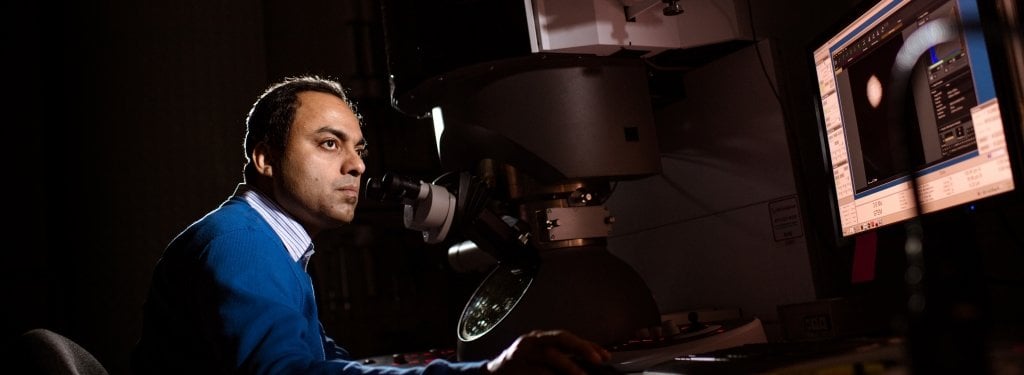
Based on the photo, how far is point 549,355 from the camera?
67cm

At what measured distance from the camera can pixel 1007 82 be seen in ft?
2.66

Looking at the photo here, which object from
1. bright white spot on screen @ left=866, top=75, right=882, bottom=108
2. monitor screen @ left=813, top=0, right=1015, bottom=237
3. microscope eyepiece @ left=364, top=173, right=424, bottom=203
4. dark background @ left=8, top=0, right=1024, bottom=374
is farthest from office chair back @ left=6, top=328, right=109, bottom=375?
dark background @ left=8, top=0, right=1024, bottom=374

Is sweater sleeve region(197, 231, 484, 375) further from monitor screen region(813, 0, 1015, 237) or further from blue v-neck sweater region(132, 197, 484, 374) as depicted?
monitor screen region(813, 0, 1015, 237)

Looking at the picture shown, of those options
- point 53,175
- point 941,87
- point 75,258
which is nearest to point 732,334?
point 941,87

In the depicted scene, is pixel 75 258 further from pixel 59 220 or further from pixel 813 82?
pixel 813 82

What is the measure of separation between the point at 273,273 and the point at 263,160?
1.18ft

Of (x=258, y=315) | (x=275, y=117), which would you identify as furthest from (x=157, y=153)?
(x=258, y=315)

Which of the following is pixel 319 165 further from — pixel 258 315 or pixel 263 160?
pixel 258 315

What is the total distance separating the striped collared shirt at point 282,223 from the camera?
3.73ft

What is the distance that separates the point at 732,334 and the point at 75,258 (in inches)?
75.3

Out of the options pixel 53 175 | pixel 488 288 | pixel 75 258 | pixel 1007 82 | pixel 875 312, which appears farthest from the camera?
pixel 53 175

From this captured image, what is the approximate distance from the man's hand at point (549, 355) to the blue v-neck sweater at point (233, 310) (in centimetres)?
5

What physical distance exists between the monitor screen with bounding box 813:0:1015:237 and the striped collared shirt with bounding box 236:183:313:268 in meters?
0.81

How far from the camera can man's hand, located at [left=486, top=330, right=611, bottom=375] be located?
66cm
